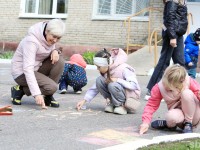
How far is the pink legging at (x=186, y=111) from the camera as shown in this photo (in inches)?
207

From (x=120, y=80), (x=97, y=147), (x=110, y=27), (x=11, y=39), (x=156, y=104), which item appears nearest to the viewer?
(x=97, y=147)

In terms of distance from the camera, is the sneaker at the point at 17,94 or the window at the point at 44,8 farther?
the window at the point at 44,8

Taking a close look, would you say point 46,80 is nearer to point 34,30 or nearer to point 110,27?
point 34,30

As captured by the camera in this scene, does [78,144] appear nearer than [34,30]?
Yes

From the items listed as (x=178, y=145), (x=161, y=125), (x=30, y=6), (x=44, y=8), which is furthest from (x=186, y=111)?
(x=30, y=6)

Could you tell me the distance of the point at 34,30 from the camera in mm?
6633

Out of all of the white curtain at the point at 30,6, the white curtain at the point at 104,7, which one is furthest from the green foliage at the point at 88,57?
the white curtain at the point at 30,6

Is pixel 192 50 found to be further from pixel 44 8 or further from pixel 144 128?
pixel 44 8

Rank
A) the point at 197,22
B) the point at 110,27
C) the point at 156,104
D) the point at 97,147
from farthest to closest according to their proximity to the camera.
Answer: the point at 110,27
the point at 197,22
the point at 156,104
the point at 97,147

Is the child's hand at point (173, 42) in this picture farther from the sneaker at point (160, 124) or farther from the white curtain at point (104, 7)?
the white curtain at point (104, 7)

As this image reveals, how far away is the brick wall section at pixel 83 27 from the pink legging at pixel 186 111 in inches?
399

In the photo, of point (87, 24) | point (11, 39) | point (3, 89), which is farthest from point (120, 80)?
point (11, 39)

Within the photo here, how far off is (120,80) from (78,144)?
1766 millimetres

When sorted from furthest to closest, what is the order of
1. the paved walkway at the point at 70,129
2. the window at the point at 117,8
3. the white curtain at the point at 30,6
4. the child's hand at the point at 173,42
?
the white curtain at the point at 30,6 < the window at the point at 117,8 < the child's hand at the point at 173,42 < the paved walkway at the point at 70,129
